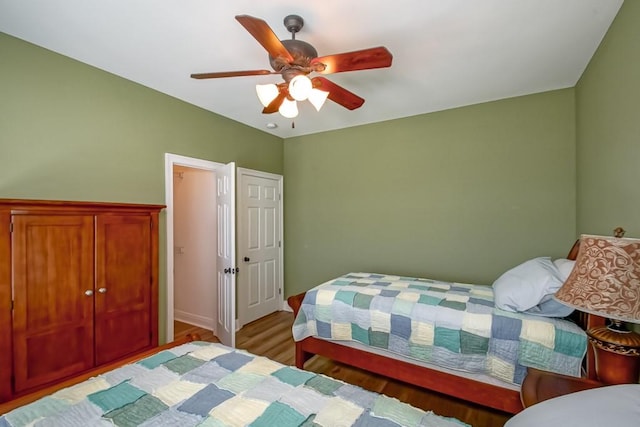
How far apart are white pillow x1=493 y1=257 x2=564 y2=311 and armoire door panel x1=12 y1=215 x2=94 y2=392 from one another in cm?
294

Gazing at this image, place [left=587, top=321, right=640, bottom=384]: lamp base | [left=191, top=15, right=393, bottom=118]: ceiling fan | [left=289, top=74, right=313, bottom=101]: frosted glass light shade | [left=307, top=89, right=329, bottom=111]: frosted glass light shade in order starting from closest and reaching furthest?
[left=587, top=321, right=640, bottom=384]: lamp base → [left=191, top=15, right=393, bottom=118]: ceiling fan → [left=289, top=74, right=313, bottom=101]: frosted glass light shade → [left=307, top=89, right=329, bottom=111]: frosted glass light shade

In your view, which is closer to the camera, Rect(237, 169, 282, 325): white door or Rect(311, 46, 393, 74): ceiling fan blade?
Rect(311, 46, 393, 74): ceiling fan blade

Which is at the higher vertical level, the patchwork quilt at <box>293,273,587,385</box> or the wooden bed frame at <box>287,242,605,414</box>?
the patchwork quilt at <box>293,273,587,385</box>

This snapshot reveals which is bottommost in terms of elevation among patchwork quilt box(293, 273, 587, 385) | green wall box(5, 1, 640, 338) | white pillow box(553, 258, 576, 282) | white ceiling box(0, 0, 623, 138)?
patchwork quilt box(293, 273, 587, 385)

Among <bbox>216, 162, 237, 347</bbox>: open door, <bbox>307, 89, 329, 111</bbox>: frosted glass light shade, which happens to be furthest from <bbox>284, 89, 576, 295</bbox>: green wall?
<bbox>307, 89, 329, 111</bbox>: frosted glass light shade

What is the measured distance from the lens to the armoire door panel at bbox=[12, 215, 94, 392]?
1.66m

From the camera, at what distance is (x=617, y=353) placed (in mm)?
1153

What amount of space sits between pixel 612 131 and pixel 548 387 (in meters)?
1.70

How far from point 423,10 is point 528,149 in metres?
2.02

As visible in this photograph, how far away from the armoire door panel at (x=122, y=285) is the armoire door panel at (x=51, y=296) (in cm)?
7

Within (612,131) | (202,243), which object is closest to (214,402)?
(612,131)

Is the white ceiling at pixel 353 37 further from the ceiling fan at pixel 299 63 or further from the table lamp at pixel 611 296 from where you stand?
the table lamp at pixel 611 296

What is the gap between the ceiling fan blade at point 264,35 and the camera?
1.27 m

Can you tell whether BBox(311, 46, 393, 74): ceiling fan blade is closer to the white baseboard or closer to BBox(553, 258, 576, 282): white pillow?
BBox(553, 258, 576, 282): white pillow
